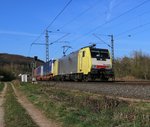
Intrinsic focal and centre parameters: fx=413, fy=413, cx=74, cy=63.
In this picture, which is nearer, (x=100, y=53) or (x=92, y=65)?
(x=92, y=65)

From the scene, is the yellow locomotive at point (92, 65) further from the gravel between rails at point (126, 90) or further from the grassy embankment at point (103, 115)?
the grassy embankment at point (103, 115)

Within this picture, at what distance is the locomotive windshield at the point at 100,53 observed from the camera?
41219 millimetres

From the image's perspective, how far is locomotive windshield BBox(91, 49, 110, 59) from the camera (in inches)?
1623

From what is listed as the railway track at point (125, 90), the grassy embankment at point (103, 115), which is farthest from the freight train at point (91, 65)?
the grassy embankment at point (103, 115)

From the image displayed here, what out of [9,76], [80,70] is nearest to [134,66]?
[80,70]

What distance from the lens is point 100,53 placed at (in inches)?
1657

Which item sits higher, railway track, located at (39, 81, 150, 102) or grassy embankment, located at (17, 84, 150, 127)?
railway track, located at (39, 81, 150, 102)

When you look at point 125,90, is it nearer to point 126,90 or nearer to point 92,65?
point 126,90

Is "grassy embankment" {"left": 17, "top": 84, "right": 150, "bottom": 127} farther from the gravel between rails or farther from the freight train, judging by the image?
the freight train

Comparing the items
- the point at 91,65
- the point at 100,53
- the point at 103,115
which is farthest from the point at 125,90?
the point at 100,53

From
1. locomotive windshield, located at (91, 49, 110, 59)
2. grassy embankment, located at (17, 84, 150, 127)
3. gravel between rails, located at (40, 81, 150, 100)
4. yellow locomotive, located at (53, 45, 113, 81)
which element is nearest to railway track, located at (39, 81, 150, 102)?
gravel between rails, located at (40, 81, 150, 100)

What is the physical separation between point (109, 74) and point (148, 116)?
30.1 m

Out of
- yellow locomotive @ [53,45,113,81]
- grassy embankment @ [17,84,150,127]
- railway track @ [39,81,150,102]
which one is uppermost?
yellow locomotive @ [53,45,113,81]

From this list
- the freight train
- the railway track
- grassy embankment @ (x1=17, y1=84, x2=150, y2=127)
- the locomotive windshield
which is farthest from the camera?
the locomotive windshield
